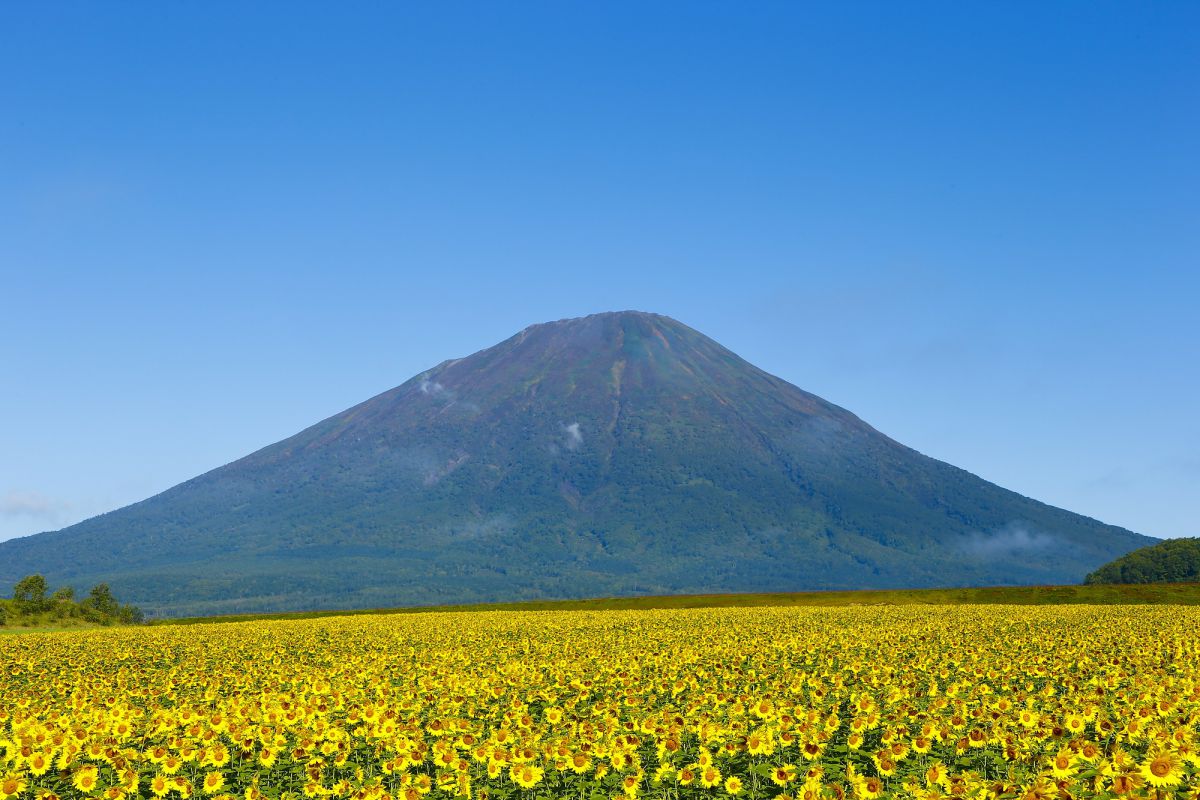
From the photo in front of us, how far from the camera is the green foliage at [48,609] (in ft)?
271

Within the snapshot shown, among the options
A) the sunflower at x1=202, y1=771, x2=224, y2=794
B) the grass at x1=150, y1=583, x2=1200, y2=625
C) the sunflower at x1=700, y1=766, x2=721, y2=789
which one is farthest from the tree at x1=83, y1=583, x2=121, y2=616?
the sunflower at x1=700, y1=766, x2=721, y2=789

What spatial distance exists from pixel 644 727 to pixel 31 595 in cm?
9118

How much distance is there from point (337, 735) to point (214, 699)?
6.94 meters

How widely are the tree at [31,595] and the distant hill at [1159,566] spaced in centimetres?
14091

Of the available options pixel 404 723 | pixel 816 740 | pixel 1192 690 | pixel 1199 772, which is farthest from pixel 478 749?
pixel 1192 690

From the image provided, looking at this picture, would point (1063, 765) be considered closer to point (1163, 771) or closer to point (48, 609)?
point (1163, 771)

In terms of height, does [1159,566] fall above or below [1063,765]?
below

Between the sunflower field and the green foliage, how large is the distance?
60.4 meters

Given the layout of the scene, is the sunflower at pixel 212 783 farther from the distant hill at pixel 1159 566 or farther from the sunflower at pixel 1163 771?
the distant hill at pixel 1159 566

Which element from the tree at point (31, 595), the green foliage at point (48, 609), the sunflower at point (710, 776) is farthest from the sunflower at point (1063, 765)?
the tree at point (31, 595)

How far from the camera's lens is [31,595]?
9125cm

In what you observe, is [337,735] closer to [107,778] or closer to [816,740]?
[107,778]

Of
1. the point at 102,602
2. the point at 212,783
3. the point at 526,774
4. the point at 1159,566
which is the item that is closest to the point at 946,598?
the point at 102,602

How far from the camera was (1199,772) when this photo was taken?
11.2 m
